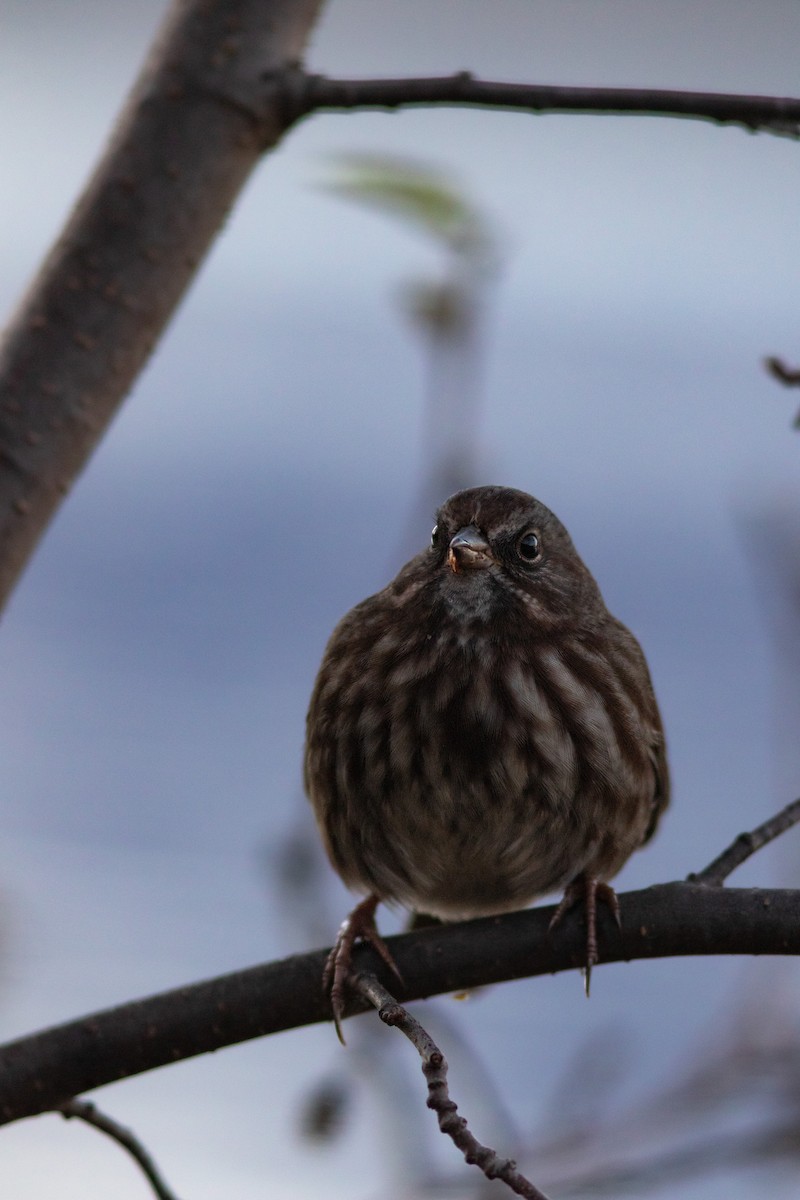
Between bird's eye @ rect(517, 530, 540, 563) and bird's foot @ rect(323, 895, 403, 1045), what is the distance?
88 cm

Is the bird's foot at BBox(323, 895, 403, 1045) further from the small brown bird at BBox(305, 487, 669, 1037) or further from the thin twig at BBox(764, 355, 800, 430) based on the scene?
the thin twig at BBox(764, 355, 800, 430)

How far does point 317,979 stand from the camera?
8.63ft

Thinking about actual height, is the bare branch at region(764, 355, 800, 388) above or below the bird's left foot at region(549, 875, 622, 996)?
above

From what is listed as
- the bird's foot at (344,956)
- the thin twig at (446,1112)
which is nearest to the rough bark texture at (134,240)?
the bird's foot at (344,956)

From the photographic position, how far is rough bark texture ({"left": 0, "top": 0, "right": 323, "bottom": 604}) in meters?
2.62

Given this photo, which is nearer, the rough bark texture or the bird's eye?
the rough bark texture

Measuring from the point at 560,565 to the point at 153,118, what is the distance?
139cm

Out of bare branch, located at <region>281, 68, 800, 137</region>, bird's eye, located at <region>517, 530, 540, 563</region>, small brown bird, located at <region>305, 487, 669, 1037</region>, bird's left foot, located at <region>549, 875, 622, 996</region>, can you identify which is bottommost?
bird's left foot, located at <region>549, 875, 622, 996</region>

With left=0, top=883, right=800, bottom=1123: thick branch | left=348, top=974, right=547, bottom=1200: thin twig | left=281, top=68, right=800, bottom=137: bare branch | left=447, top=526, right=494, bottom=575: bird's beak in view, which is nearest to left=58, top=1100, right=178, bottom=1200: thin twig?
left=0, top=883, right=800, bottom=1123: thick branch

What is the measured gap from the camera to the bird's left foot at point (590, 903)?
8.93 feet

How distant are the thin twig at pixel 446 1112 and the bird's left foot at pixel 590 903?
862 millimetres

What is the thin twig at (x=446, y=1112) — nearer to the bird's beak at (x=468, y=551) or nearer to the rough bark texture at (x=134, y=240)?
the rough bark texture at (x=134, y=240)

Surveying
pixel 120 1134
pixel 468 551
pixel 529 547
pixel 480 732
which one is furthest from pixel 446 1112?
pixel 529 547

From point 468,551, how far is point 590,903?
31.2 inches
